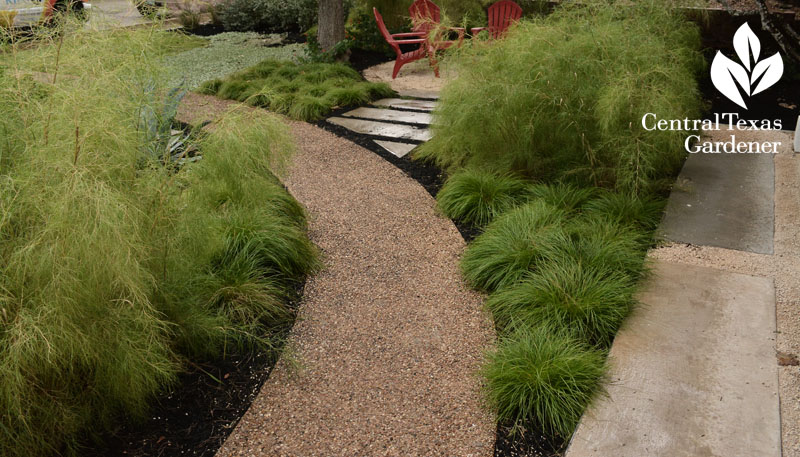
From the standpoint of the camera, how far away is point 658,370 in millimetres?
2736

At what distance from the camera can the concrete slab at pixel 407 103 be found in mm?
6551

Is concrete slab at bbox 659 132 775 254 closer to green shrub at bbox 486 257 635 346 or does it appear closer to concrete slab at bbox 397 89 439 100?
green shrub at bbox 486 257 635 346

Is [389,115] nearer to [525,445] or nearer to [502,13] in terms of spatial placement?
[502,13]

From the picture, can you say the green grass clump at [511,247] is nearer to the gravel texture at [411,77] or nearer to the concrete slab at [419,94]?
the concrete slab at [419,94]

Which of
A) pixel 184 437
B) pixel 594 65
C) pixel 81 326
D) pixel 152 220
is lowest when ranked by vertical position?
pixel 184 437

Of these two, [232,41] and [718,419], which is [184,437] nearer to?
[718,419]

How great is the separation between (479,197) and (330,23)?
5.07m

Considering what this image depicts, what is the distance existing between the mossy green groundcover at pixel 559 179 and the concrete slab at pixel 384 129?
2.15 ft

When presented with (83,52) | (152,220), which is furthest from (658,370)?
(83,52)

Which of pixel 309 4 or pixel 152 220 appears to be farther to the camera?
pixel 309 4

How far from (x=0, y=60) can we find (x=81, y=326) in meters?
1.26

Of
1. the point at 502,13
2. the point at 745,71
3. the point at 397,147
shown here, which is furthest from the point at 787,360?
the point at 502,13

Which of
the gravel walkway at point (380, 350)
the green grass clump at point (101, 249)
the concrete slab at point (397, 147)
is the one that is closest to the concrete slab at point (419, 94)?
the concrete slab at point (397, 147)

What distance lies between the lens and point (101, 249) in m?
2.12
